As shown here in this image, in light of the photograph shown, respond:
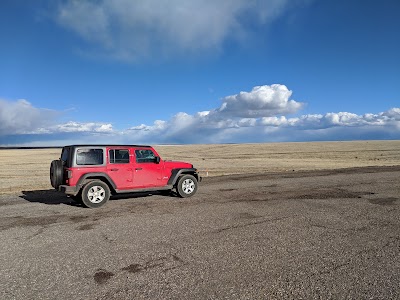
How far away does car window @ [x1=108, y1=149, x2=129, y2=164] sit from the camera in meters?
10.2

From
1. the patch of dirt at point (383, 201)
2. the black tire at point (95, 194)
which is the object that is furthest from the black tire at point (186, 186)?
the patch of dirt at point (383, 201)

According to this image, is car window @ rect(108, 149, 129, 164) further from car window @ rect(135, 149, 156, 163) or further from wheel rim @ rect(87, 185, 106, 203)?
wheel rim @ rect(87, 185, 106, 203)

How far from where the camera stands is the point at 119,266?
513 cm

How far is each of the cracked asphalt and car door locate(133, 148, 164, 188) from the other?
708 millimetres

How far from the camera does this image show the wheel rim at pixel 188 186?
455 inches

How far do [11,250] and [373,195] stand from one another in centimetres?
1129

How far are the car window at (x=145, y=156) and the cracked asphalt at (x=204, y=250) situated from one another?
1.46 metres

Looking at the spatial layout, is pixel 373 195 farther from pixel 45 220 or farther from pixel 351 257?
pixel 45 220

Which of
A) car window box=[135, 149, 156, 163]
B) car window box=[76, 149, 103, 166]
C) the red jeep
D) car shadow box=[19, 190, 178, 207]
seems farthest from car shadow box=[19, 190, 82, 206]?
car window box=[135, 149, 156, 163]

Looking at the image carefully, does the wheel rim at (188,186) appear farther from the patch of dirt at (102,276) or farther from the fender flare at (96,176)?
the patch of dirt at (102,276)

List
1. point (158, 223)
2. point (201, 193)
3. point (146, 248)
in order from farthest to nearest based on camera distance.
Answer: point (201, 193) < point (158, 223) < point (146, 248)

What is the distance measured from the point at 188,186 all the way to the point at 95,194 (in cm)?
342

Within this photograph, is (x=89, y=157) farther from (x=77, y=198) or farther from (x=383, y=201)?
(x=383, y=201)

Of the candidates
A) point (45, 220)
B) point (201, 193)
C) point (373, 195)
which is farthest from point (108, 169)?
point (373, 195)
